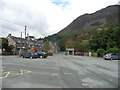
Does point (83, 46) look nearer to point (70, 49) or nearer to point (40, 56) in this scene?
point (70, 49)

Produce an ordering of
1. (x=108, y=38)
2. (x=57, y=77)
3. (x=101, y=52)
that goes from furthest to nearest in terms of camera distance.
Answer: (x=108, y=38) → (x=101, y=52) → (x=57, y=77)

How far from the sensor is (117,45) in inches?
1868

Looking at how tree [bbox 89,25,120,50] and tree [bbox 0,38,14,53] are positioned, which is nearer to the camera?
tree [bbox 89,25,120,50]

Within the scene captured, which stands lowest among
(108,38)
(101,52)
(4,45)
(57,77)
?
(57,77)

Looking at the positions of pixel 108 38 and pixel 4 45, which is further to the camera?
pixel 4 45

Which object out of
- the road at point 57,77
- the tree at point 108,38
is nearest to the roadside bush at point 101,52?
the tree at point 108,38

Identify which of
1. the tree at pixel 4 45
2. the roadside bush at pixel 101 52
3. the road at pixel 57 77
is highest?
the tree at pixel 4 45

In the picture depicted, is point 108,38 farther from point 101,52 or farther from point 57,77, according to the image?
point 57,77

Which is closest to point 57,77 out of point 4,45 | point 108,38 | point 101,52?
point 101,52

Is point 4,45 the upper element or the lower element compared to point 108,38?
lower

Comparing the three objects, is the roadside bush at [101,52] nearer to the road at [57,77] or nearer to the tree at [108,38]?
the tree at [108,38]

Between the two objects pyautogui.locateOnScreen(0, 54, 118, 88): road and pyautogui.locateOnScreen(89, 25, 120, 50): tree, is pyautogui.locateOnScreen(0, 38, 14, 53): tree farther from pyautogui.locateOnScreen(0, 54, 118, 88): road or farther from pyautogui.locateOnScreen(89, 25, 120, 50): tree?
pyautogui.locateOnScreen(0, 54, 118, 88): road

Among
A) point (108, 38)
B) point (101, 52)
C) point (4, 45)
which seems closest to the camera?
point (101, 52)

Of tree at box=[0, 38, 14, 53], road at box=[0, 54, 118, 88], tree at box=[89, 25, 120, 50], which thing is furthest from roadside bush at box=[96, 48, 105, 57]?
tree at box=[0, 38, 14, 53]
